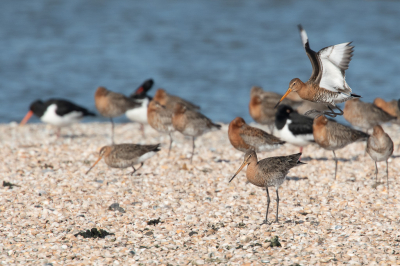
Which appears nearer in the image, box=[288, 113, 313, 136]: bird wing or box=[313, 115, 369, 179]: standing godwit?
box=[313, 115, 369, 179]: standing godwit

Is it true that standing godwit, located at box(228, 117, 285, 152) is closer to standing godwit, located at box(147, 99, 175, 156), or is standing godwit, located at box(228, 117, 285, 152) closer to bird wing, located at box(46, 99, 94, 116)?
standing godwit, located at box(147, 99, 175, 156)

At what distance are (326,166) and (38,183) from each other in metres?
5.75

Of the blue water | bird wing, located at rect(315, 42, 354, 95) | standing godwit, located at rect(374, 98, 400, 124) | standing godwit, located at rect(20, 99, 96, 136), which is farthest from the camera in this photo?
the blue water

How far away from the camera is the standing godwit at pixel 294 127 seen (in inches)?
409

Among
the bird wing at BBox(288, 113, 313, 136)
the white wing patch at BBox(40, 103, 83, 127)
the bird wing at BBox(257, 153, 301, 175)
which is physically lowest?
the bird wing at BBox(257, 153, 301, 175)

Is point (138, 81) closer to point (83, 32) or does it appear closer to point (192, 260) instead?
point (83, 32)

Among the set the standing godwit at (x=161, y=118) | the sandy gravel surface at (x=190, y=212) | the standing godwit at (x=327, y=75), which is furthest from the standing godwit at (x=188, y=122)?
the standing godwit at (x=327, y=75)

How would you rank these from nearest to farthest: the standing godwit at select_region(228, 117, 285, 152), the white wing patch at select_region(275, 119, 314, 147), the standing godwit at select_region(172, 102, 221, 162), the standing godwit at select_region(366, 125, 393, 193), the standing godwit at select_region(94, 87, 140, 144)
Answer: the standing godwit at select_region(366, 125, 393, 193) → the standing godwit at select_region(228, 117, 285, 152) → the white wing patch at select_region(275, 119, 314, 147) → the standing godwit at select_region(172, 102, 221, 162) → the standing godwit at select_region(94, 87, 140, 144)

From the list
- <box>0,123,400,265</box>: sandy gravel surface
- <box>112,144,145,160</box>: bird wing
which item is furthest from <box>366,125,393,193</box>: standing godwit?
<box>112,144,145,160</box>: bird wing

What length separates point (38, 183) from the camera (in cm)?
883

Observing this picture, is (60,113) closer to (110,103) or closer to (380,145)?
(110,103)

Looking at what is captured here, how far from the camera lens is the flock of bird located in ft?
23.8

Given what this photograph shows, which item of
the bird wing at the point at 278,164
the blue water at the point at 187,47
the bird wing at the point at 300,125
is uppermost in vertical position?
the blue water at the point at 187,47

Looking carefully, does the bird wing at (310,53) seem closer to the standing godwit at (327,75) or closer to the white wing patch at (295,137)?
the standing godwit at (327,75)
